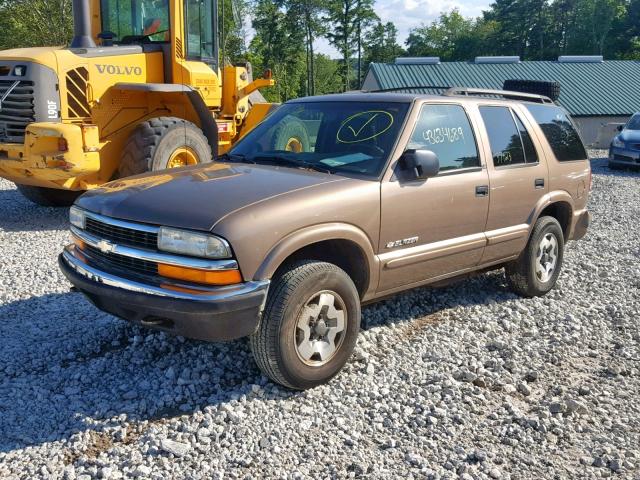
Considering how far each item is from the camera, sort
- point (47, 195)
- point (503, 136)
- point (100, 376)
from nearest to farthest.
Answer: point (100, 376)
point (503, 136)
point (47, 195)

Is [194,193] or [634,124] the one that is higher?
[194,193]

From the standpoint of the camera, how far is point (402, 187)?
4262mm

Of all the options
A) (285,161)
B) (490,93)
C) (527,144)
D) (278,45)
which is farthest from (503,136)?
(278,45)

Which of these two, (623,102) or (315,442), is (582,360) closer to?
(315,442)

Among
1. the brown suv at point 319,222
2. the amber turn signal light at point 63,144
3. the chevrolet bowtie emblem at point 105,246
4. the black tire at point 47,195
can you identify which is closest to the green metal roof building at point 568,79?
the black tire at point 47,195

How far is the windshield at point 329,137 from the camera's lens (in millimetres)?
4391

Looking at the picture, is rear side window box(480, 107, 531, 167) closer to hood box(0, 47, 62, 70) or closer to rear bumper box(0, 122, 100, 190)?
rear bumper box(0, 122, 100, 190)

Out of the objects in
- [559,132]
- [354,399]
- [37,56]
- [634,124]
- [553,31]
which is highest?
[553,31]

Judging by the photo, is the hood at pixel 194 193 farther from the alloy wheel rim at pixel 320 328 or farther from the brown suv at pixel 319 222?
the alloy wheel rim at pixel 320 328

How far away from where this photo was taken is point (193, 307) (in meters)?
3.34

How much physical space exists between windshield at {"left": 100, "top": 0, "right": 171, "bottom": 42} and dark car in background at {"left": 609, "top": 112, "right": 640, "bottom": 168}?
14.1 m

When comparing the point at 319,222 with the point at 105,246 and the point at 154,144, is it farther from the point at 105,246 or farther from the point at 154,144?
the point at 154,144

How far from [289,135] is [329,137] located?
423mm

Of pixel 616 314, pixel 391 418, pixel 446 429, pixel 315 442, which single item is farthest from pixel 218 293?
pixel 616 314
